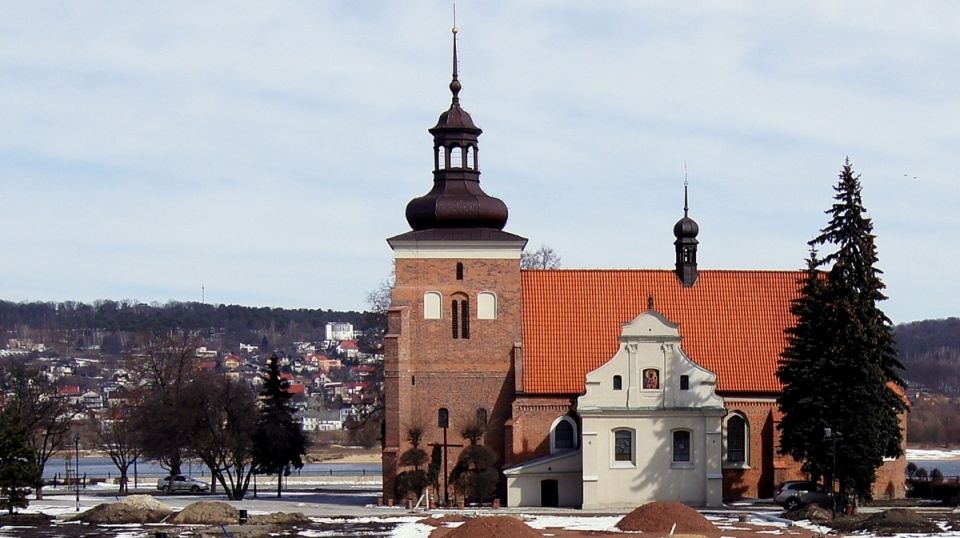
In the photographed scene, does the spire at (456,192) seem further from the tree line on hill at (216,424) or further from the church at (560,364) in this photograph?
the tree line on hill at (216,424)

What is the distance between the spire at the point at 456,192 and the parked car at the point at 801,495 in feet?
46.6

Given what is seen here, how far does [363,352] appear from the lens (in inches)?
2881

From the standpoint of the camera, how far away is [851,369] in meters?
50.5

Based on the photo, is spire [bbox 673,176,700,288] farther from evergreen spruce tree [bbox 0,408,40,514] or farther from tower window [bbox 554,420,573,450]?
evergreen spruce tree [bbox 0,408,40,514]

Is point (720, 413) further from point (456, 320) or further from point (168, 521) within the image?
point (168, 521)

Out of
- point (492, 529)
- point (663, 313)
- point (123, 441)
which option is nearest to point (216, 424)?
point (123, 441)

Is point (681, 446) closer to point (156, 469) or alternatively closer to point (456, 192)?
point (456, 192)

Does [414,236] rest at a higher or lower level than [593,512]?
higher

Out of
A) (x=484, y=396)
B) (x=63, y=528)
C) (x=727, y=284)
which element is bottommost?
(x=63, y=528)

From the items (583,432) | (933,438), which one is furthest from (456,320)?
(933,438)

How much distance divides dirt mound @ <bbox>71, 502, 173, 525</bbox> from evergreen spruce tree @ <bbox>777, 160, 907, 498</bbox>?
20871 mm

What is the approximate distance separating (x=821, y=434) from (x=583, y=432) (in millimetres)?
8538

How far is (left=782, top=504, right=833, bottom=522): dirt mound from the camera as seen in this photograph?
1896 inches

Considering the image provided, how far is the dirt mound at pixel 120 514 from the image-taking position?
50.5 m
